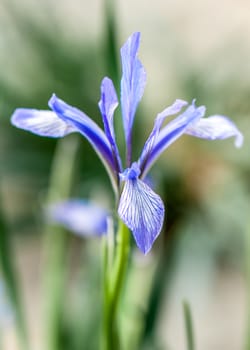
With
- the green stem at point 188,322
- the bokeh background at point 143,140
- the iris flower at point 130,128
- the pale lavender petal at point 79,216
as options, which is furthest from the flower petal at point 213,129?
the bokeh background at point 143,140

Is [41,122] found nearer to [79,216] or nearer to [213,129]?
[213,129]

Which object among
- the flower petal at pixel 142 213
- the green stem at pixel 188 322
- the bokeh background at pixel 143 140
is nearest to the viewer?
the flower petal at pixel 142 213

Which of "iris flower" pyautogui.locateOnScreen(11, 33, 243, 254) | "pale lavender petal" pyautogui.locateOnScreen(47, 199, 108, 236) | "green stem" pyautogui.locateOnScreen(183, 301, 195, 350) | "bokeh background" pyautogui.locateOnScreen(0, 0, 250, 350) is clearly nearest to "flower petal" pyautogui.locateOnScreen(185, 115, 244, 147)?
"iris flower" pyautogui.locateOnScreen(11, 33, 243, 254)

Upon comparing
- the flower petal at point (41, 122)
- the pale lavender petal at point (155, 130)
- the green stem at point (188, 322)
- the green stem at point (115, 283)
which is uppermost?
the flower petal at point (41, 122)

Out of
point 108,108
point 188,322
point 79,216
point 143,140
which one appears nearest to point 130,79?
point 108,108

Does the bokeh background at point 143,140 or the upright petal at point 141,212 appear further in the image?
the bokeh background at point 143,140

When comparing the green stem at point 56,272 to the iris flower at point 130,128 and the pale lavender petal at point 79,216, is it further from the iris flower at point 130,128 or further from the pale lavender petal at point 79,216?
the iris flower at point 130,128

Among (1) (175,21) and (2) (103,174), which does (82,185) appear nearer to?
(2) (103,174)
